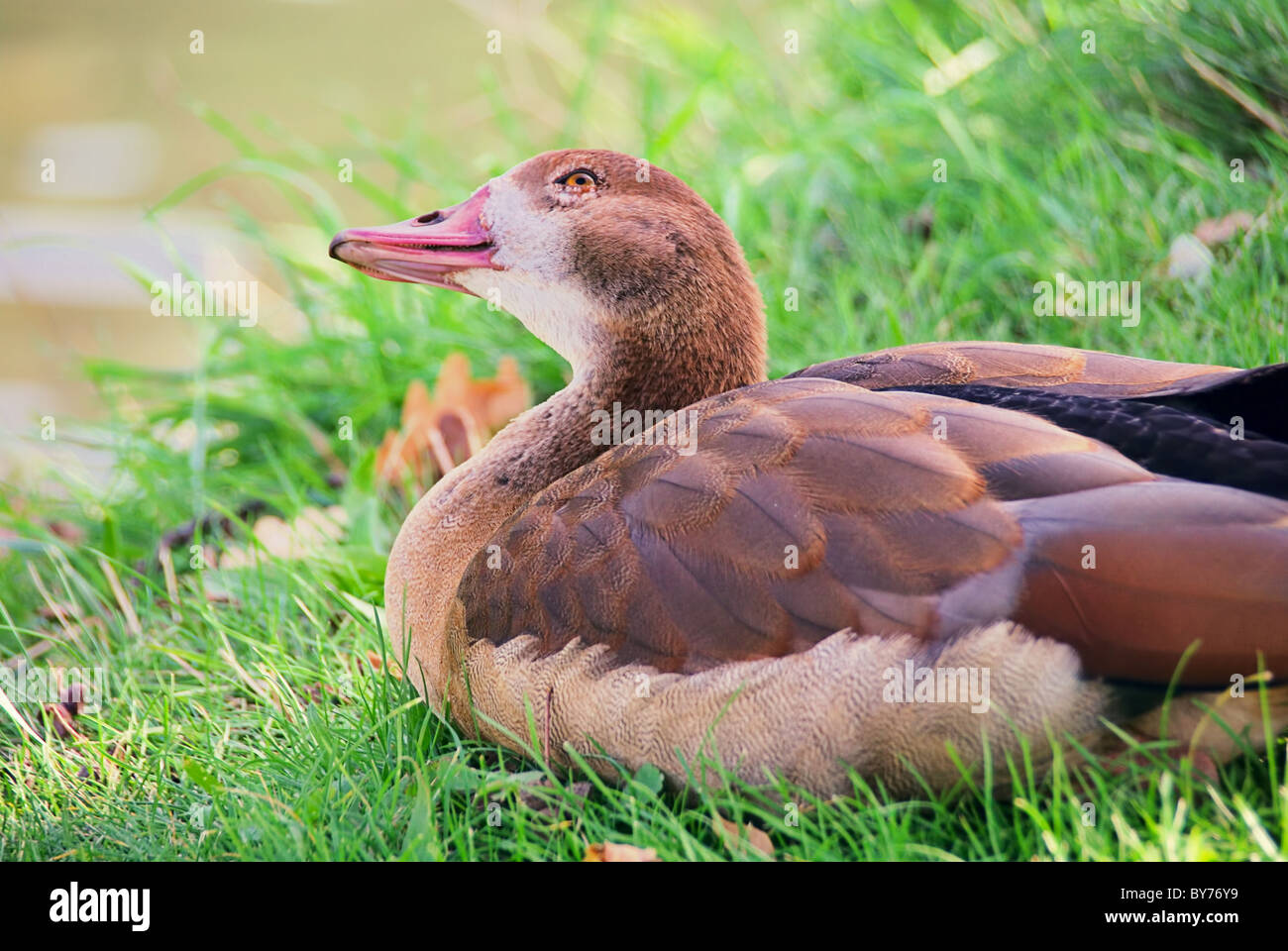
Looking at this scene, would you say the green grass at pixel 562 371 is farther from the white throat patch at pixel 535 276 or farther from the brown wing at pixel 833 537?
the white throat patch at pixel 535 276

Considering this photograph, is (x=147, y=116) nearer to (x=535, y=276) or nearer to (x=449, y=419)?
(x=449, y=419)

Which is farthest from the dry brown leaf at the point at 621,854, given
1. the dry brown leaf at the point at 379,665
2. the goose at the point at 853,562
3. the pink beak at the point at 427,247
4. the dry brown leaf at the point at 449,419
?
the dry brown leaf at the point at 449,419

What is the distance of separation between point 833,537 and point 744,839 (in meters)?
0.53

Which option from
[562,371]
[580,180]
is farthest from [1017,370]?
[562,371]

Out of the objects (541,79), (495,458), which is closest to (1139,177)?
(495,458)

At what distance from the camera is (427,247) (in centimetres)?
301

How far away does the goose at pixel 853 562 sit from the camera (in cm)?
207

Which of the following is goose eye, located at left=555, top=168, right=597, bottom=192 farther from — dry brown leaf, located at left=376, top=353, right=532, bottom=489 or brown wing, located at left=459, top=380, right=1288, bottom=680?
dry brown leaf, located at left=376, top=353, right=532, bottom=489

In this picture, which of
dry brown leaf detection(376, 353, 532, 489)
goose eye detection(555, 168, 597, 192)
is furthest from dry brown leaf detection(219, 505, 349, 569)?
goose eye detection(555, 168, 597, 192)

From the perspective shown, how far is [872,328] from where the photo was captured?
4.32 metres

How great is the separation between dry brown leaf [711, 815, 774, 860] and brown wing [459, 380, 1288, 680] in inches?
10.8
